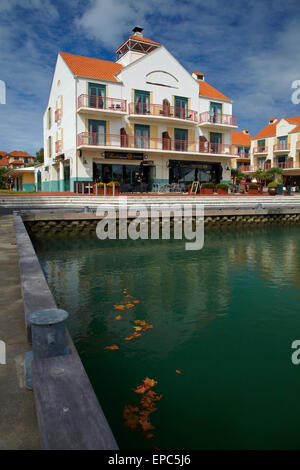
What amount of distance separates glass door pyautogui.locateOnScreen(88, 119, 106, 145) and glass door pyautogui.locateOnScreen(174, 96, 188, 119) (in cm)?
674

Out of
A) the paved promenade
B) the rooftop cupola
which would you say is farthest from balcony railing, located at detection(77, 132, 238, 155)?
the paved promenade

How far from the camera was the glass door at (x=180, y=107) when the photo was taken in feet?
95.9

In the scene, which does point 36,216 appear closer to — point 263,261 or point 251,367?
point 263,261

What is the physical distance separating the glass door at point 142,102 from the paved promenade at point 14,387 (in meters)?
24.7

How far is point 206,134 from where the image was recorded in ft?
102

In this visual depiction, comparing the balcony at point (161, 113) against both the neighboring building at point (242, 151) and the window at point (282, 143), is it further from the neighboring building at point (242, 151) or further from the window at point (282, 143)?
the neighboring building at point (242, 151)

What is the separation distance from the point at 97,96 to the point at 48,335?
25.6 metres

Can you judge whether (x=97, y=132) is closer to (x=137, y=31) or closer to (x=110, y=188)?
(x=110, y=188)

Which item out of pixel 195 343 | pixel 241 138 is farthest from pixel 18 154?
pixel 195 343

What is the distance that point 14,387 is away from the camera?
9.32 feet

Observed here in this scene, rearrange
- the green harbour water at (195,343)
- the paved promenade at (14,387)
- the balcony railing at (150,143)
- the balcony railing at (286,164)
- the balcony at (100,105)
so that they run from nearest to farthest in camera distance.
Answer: the paved promenade at (14,387) < the green harbour water at (195,343) < the balcony at (100,105) < the balcony railing at (150,143) < the balcony railing at (286,164)

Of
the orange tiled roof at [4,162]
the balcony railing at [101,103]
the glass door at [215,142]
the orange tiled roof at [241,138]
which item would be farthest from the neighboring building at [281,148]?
the orange tiled roof at [4,162]

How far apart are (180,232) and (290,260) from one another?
23.3ft

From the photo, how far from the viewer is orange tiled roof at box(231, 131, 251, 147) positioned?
5328 centimetres
